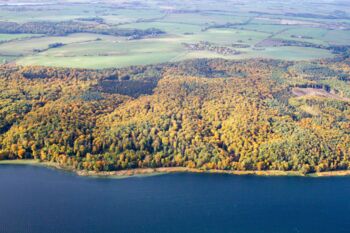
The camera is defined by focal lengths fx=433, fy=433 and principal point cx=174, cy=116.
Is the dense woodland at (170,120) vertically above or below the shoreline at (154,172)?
above

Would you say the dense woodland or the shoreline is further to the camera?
the dense woodland

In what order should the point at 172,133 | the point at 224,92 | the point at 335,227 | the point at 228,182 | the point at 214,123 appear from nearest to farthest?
the point at 335,227 → the point at 228,182 → the point at 172,133 → the point at 214,123 → the point at 224,92

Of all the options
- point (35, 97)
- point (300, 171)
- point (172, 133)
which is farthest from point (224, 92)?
point (35, 97)

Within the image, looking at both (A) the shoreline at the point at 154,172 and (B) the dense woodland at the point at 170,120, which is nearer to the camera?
(A) the shoreline at the point at 154,172

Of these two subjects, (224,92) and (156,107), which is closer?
(156,107)

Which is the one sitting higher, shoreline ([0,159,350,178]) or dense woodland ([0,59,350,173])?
dense woodland ([0,59,350,173])

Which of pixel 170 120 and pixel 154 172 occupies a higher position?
pixel 170 120

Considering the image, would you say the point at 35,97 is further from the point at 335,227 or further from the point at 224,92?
the point at 335,227

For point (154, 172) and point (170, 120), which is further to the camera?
point (170, 120)
